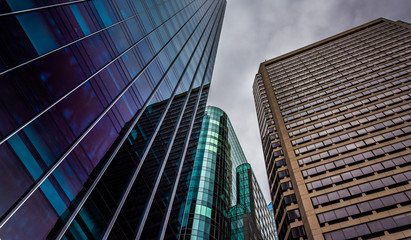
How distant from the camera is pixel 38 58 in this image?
1130cm

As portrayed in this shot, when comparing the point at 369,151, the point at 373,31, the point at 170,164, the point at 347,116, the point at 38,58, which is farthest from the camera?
the point at 373,31

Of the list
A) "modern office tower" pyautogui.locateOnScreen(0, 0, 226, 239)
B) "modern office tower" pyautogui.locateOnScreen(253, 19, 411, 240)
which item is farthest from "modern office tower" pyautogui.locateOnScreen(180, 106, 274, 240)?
"modern office tower" pyautogui.locateOnScreen(0, 0, 226, 239)

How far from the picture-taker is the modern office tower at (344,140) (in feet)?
123

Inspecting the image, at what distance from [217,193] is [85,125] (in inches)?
1665

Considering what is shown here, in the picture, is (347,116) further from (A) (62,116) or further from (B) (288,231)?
(A) (62,116)

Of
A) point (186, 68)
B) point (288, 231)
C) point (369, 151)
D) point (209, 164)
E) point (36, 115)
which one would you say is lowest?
point (288, 231)

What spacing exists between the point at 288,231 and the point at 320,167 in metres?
12.7

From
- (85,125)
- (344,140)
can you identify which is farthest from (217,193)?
(85,125)

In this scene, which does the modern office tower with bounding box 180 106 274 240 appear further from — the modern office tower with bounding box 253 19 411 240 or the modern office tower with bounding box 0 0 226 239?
the modern office tower with bounding box 0 0 226 239

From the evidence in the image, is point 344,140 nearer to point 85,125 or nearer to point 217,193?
point 217,193

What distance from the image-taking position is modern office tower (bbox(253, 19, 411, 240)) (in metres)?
37.4

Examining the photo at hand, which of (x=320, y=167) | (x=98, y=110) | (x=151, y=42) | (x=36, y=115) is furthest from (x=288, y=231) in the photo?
(x=36, y=115)

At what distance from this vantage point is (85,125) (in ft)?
43.2

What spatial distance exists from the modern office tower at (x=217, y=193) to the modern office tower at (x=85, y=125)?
22.6 metres
